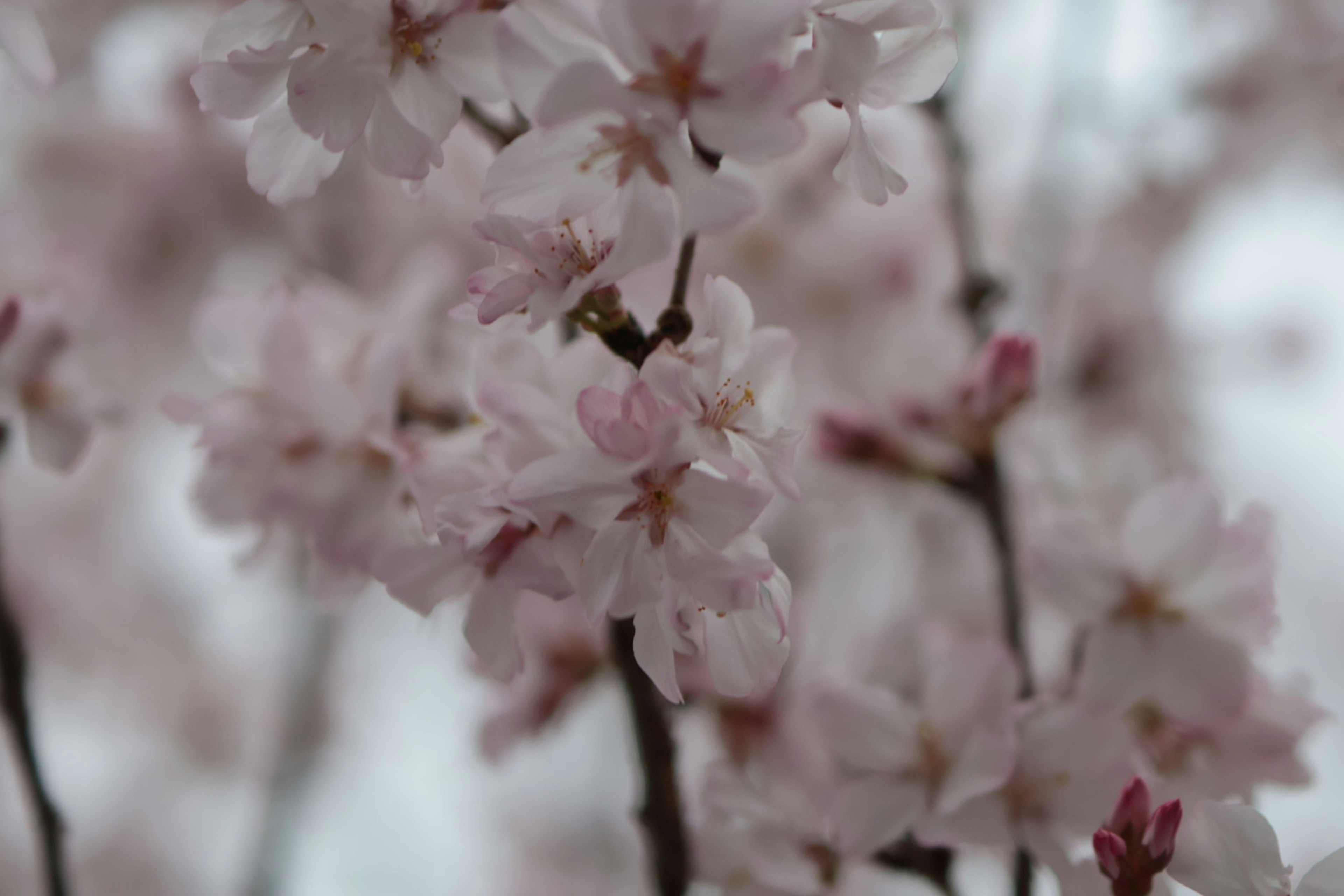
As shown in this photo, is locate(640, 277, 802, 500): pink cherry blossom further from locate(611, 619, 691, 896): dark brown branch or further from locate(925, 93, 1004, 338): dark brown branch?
locate(925, 93, 1004, 338): dark brown branch

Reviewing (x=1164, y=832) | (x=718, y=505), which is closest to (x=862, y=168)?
(x=718, y=505)

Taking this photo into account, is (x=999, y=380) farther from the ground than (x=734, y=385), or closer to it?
closer to it

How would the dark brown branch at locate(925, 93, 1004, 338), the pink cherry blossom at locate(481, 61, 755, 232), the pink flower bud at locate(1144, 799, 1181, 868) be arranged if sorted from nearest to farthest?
the pink cherry blossom at locate(481, 61, 755, 232) → the pink flower bud at locate(1144, 799, 1181, 868) → the dark brown branch at locate(925, 93, 1004, 338)

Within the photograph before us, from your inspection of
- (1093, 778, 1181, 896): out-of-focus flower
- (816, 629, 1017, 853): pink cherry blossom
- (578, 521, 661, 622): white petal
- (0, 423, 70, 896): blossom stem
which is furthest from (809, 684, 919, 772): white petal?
(0, 423, 70, 896): blossom stem

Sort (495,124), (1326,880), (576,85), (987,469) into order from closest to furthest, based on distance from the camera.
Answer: (576,85) → (1326,880) → (495,124) → (987,469)

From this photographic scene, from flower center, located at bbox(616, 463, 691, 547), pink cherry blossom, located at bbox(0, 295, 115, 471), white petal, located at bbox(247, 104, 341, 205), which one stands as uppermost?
white petal, located at bbox(247, 104, 341, 205)

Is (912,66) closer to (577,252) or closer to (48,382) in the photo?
(577,252)

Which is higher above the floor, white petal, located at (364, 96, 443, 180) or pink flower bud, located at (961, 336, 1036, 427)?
white petal, located at (364, 96, 443, 180)

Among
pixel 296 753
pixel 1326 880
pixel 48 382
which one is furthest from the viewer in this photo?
pixel 296 753
